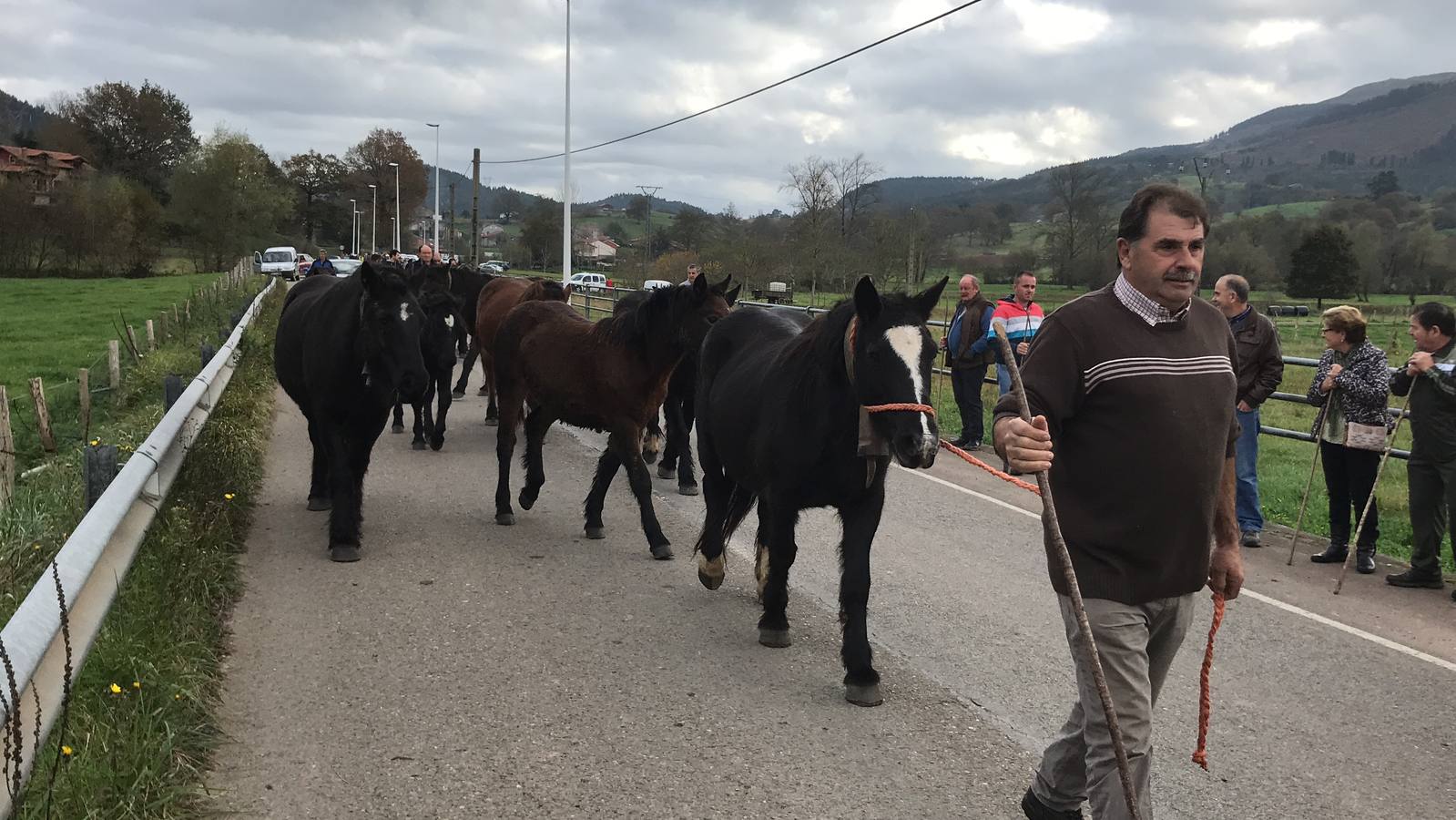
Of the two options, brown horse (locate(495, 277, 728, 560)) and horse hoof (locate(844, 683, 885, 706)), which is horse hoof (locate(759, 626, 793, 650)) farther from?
brown horse (locate(495, 277, 728, 560))

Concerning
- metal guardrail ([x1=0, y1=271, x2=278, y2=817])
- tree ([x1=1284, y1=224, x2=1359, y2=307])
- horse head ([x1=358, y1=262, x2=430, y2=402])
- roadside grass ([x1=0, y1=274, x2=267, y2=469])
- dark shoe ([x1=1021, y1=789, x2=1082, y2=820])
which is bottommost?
roadside grass ([x1=0, y1=274, x2=267, y2=469])

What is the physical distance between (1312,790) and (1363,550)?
4443mm

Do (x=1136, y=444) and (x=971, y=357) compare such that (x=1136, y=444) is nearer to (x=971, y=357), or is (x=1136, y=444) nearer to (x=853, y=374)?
(x=853, y=374)

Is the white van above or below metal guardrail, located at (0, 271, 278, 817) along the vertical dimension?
above

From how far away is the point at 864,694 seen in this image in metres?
4.44

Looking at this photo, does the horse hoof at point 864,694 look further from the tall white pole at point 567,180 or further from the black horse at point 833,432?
the tall white pole at point 567,180

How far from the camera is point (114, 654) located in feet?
12.4

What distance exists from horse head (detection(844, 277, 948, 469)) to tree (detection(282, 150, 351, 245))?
124990 mm

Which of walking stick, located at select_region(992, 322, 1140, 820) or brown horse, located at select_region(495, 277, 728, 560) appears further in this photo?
brown horse, located at select_region(495, 277, 728, 560)

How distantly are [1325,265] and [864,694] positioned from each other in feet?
195

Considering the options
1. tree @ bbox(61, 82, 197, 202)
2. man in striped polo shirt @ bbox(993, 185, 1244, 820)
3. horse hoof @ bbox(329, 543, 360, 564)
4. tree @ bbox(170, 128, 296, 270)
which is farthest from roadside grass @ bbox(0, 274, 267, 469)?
tree @ bbox(61, 82, 197, 202)

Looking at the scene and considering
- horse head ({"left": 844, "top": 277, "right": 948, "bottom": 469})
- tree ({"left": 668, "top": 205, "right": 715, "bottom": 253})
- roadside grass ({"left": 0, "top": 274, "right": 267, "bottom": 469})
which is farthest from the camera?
tree ({"left": 668, "top": 205, "right": 715, "bottom": 253})

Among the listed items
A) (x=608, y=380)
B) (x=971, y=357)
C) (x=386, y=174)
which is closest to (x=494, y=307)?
(x=608, y=380)

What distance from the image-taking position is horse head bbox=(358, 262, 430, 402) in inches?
261
